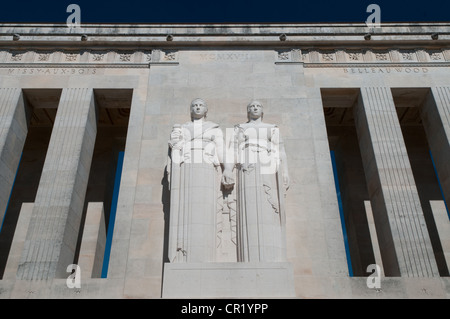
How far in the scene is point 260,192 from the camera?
11.1 metres

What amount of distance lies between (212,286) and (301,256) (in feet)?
11.0

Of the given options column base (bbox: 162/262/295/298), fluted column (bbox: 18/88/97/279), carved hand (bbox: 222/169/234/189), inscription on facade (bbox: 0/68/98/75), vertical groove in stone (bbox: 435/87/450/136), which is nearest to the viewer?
column base (bbox: 162/262/295/298)

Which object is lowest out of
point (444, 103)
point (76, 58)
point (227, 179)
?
point (227, 179)

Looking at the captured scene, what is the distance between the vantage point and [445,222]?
661 inches

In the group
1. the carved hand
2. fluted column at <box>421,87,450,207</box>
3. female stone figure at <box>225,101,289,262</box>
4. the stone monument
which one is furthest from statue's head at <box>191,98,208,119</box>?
fluted column at <box>421,87,450,207</box>

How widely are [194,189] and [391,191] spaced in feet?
21.9

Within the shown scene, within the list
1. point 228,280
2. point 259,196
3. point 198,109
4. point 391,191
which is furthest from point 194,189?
point 391,191

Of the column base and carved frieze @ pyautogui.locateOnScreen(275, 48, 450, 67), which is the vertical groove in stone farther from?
the column base

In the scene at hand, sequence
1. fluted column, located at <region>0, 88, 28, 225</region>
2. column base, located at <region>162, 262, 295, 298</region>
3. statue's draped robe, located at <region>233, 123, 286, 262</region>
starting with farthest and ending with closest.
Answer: fluted column, located at <region>0, 88, 28, 225</region>
statue's draped robe, located at <region>233, 123, 286, 262</region>
column base, located at <region>162, 262, 295, 298</region>

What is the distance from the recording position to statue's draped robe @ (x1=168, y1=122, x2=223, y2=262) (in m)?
10.6

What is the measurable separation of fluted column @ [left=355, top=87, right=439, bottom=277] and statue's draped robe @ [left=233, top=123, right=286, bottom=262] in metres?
4.10

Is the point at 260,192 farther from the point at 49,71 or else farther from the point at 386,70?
the point at 49,71

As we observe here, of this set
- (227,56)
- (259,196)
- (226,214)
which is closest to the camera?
(259,196)

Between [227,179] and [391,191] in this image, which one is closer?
[227,179]
